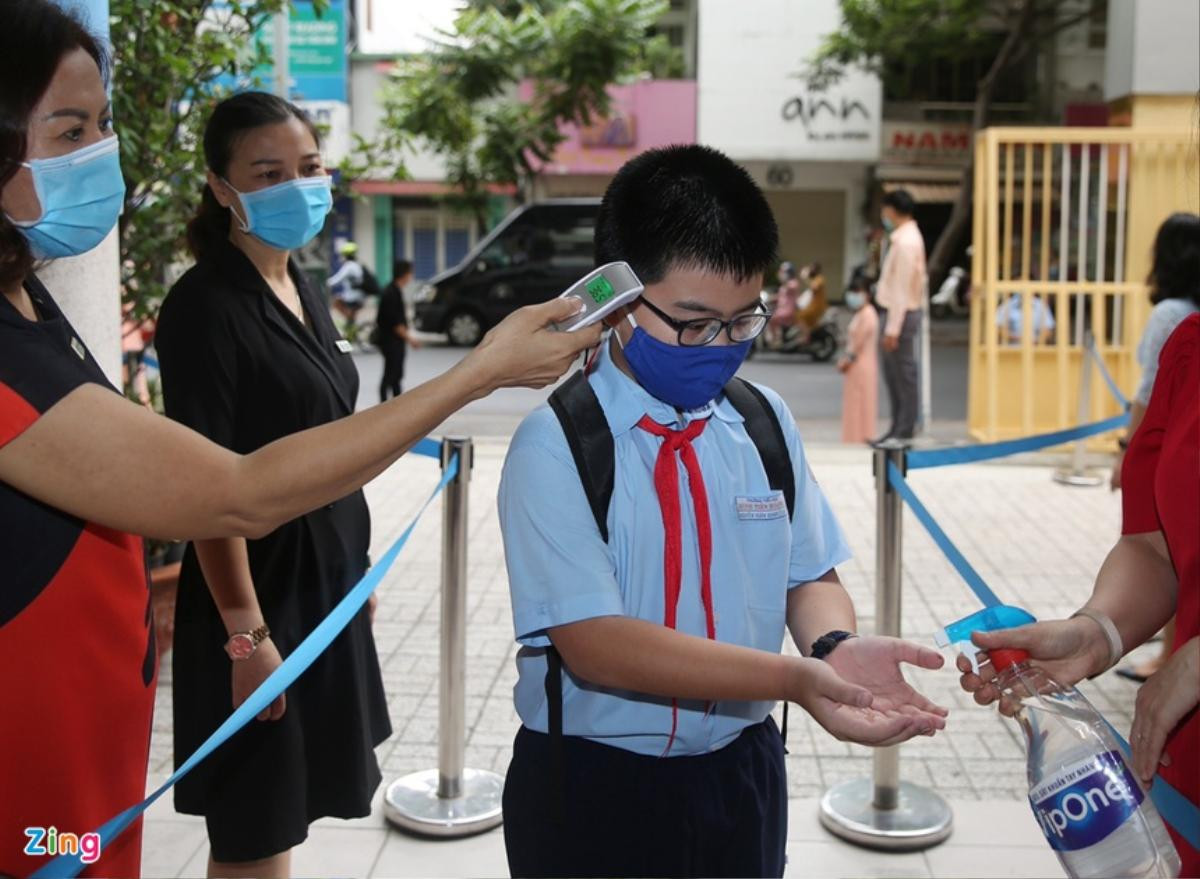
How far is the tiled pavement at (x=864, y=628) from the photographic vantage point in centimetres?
379

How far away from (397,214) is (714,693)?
32205 millimetres

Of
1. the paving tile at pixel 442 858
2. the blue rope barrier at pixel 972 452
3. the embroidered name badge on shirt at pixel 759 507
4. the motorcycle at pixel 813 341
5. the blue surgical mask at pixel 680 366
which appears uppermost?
the blue surgical mask at pixel 680 366

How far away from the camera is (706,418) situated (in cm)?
214

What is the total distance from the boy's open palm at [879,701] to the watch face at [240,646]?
1352 millimetres

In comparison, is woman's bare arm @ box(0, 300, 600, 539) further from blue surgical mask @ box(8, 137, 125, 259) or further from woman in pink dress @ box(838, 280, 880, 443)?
woman in pink dress @ box(838, 280, 880, 443)

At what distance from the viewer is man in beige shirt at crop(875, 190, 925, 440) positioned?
33.5 ft

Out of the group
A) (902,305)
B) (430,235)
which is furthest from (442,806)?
(430,235)

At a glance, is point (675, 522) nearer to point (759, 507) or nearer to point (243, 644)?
point (759, 507)

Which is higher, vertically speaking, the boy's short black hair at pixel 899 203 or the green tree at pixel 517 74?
the green tree at pixel 517 74

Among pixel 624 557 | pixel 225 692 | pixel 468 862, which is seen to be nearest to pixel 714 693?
pixel 624 557

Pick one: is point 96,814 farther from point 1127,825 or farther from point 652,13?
point 652,13

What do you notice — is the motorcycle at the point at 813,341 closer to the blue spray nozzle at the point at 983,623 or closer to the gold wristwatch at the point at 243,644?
the gold wristwatch at the point at 243,644

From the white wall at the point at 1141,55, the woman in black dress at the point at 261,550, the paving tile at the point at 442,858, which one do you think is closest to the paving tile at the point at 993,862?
the paving tile at the point at 442,858

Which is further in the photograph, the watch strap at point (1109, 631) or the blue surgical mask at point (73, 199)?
the watch strap at point (1109, 631)
